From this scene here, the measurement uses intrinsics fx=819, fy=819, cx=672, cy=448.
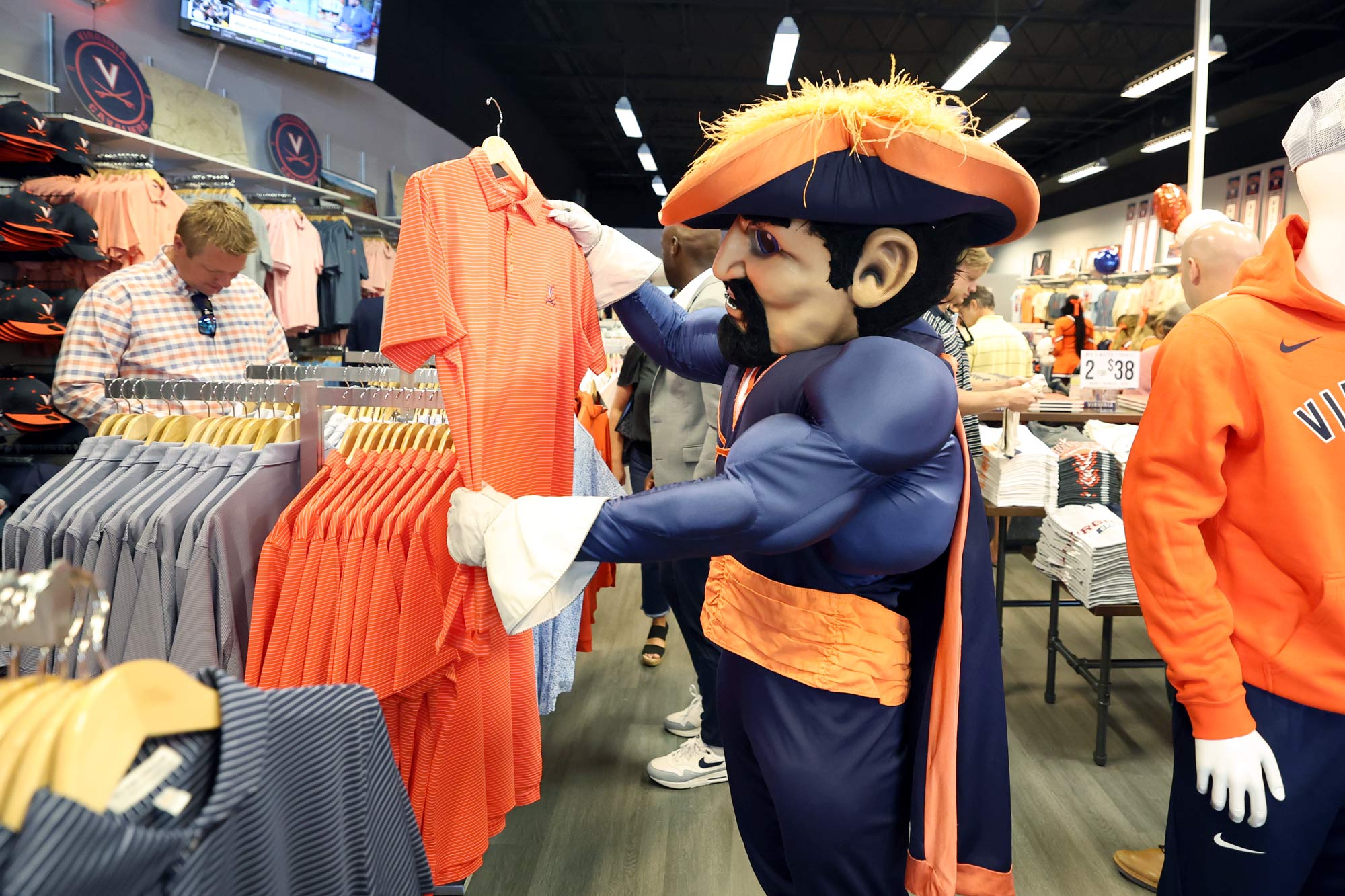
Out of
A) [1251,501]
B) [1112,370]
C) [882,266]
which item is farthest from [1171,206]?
[882,266]

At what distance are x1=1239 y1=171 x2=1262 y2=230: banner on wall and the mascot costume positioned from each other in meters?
12.6

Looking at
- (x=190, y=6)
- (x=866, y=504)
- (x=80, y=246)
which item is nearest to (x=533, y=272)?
(x=866, y=504)

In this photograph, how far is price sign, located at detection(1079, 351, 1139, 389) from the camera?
3.59 metres

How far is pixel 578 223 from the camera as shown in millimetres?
1633

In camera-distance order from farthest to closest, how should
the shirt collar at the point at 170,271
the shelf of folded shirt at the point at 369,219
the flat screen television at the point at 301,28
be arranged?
the shelf of folded shirt at the point at 369,219 < the flat screen television at the point at 301,28 < the shirt collar at the point at 170,271

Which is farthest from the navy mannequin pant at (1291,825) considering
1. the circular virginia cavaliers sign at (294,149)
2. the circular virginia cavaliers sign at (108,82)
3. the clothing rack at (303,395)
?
the circular virginia cavaliers sign at (294,149)

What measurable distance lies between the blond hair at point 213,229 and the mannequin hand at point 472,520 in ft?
6.19

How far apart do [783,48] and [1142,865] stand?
7.86m

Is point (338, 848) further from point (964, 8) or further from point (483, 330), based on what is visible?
point (964, 8)

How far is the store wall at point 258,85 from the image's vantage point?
434 cm

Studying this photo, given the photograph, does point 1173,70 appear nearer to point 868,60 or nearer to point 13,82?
point 868,60

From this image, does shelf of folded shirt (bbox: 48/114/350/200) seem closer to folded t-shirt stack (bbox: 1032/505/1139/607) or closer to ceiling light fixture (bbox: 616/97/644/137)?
folded t-shirt stack (bbox: 1032/505/1139/607)

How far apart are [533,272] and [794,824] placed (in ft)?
3.56

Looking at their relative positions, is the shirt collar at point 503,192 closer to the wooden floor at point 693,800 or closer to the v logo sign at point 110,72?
the wooden floor at point 693,800
